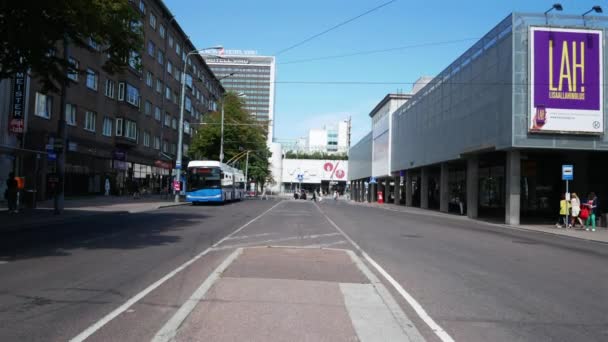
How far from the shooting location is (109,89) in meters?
41.5

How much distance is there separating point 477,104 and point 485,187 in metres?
15.3

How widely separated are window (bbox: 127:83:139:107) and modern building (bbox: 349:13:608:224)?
83.9 ft

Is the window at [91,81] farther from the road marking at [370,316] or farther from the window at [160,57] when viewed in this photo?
the road marking at [370,316]

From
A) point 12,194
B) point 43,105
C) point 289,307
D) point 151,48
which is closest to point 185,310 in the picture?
point 289,307

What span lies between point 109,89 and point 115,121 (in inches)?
109

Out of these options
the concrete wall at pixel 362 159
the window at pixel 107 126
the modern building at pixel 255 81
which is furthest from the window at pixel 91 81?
the modern building at pixel 255 81

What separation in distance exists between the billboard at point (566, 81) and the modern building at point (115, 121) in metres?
19.3

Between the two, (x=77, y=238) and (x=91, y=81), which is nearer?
(x=77, y=238)

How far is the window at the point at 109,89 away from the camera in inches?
1612

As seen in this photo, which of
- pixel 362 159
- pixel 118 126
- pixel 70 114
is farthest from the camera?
pixel 362 159

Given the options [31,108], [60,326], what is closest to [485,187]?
[31,108]

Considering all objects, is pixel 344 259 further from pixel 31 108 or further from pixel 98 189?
pixel 98 189

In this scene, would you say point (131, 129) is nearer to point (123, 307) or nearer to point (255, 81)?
point (123, 307)

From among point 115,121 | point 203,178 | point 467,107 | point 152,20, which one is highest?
point 152,20
